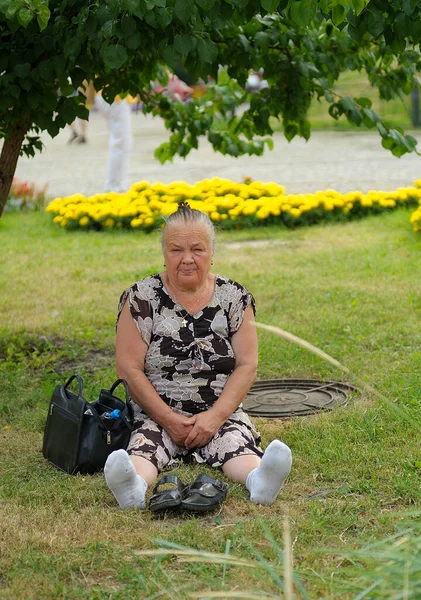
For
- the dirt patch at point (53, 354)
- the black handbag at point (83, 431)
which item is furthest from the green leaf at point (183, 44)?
the dirt patch at point (53, 354)

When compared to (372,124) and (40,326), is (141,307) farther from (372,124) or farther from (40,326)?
(40,326)

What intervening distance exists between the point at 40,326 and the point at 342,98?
277 cm

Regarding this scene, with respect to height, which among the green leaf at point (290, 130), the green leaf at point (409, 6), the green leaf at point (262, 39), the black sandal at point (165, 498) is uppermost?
the green leaf at point (262, 39)

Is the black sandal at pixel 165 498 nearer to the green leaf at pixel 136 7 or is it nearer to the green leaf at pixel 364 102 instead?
the green leaf at pixel 136 7

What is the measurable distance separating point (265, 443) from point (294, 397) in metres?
0.83

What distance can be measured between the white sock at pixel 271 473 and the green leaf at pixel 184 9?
169 centimetres

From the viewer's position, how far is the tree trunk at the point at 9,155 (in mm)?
5918

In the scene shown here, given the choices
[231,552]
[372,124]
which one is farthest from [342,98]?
[231,552]

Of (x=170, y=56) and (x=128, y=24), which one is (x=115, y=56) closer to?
(x=128, y=24)

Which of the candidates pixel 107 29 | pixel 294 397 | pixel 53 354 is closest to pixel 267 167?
pixel 53 354

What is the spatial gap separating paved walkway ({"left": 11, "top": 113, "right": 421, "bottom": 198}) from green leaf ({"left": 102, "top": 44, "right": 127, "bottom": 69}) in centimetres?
977

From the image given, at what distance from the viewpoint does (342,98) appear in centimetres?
583

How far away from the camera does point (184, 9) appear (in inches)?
159

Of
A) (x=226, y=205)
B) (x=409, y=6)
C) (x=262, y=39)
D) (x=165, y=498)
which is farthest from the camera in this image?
(x=226, y=205)
